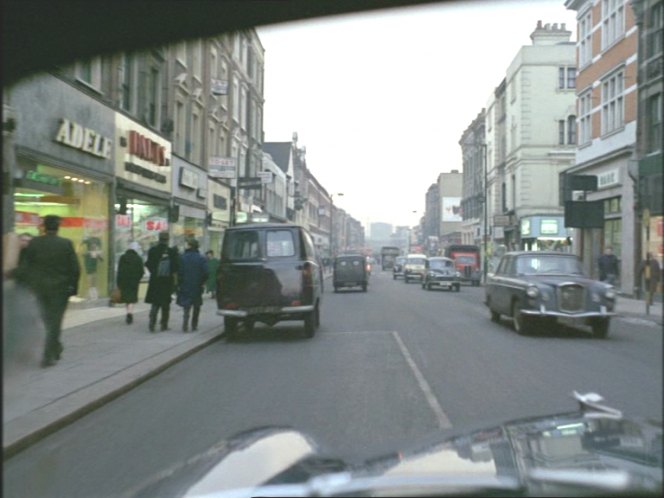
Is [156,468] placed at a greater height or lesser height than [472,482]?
lesser

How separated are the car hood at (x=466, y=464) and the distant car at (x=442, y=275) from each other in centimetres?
3430

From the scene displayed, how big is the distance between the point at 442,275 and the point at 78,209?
2977 centimetres

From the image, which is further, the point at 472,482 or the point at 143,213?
the point at 143,213

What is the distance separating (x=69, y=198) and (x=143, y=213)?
4745 mm

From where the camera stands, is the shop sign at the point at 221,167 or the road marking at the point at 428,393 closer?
the road marking at the point at 428,393

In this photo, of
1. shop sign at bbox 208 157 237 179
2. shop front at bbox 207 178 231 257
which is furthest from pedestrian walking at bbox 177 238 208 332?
shop front at bbox 207 178 231 257

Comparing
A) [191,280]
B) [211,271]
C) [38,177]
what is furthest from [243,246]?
[211,271]

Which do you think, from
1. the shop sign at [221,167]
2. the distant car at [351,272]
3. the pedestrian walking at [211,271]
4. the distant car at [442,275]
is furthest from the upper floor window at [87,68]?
the distant car at [442,275]

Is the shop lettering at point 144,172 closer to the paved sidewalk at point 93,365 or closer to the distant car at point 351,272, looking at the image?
the paved sidewalk at point 93,365

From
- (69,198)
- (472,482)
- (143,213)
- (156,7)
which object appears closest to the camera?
(472,482)

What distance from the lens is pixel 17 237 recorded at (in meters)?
1.55

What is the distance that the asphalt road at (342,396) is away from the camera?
2.94m

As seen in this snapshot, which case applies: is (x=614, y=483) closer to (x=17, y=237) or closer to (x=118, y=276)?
(x=17, y=237)

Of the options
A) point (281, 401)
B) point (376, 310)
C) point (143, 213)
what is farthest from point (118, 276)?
point (376, 310)
